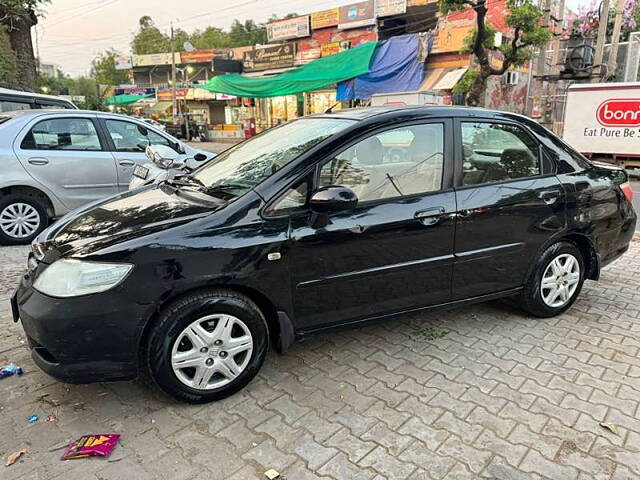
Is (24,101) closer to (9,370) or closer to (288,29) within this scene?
(9,370)

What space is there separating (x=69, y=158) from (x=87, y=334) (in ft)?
14.3

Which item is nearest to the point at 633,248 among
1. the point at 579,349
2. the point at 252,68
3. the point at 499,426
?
the point at 579,349

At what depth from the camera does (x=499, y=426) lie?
256 centimetres

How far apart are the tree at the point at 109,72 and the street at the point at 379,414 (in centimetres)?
6098

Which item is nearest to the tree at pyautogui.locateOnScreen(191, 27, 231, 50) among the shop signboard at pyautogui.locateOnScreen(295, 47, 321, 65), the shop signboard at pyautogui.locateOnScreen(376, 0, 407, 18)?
the shop signboard at pyautogui.locateOnScreen(295, 47, 321, 65)

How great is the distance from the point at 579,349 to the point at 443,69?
18.3 m

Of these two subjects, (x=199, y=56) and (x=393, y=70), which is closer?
(x=393, y=70)

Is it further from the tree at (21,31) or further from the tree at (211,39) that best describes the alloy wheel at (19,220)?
the tree at (211,39)

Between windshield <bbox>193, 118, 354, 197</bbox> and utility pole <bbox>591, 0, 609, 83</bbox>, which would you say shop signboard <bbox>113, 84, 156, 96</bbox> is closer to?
utility pole <bbox>591, 0, 609, 83</bbox>

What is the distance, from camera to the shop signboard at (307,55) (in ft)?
82.8

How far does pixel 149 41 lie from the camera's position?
2480 inches

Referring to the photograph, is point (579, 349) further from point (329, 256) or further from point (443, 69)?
point (443, 69)

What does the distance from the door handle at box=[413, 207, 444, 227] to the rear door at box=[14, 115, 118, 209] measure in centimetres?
467

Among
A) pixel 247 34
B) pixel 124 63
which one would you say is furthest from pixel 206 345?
pixel 247 34
